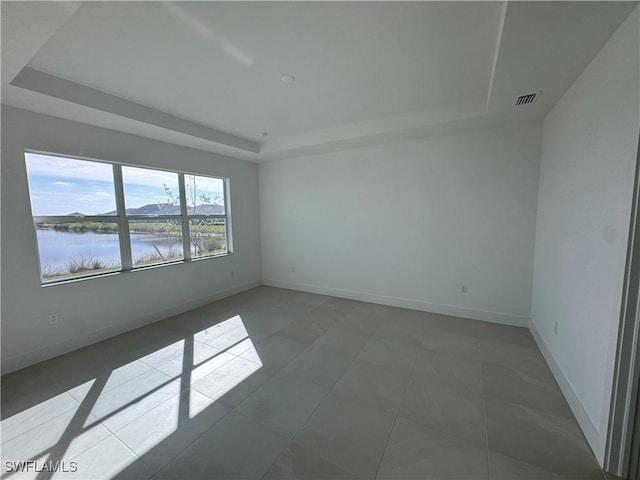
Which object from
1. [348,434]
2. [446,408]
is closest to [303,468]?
[348,434]

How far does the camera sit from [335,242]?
4473 mm

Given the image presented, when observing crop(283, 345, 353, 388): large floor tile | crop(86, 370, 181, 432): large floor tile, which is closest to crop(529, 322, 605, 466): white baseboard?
crop(283, 345, 353, 388): large floor tile

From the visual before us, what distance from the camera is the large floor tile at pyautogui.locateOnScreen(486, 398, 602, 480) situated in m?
1.45

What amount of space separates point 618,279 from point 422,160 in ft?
8.54

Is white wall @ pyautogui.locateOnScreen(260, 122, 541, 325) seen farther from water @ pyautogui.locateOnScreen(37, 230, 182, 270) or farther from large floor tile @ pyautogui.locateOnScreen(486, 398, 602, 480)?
water @ pyautogui.locateOnScreen(37, 230, 182, 270)

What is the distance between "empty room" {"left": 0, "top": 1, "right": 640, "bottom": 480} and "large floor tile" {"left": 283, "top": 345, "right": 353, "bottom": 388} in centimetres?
3

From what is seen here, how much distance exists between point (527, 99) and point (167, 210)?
15.1 feet

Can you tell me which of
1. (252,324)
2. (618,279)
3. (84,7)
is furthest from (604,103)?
(252,324)

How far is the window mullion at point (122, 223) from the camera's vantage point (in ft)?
10.3

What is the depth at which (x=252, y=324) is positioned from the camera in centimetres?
340

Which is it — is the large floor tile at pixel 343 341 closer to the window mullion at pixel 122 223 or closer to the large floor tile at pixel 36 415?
the large floor tile at pixel 36 415

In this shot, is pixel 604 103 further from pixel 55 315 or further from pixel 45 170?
pixel 55 315

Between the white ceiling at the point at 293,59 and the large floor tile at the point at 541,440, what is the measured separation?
256 centimetres

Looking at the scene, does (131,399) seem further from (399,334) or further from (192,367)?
(399,334)
